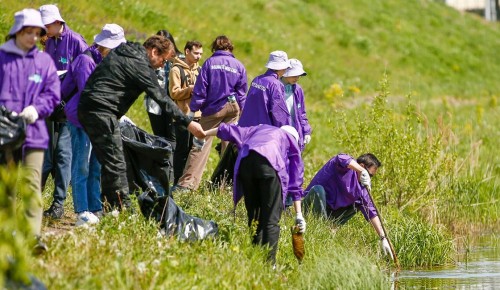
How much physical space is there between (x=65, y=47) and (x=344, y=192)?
319 cm

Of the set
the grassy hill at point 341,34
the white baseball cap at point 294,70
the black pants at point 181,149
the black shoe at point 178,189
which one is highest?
the white baseball cap at point 294,70

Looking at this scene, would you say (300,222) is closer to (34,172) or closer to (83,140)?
(83,140)

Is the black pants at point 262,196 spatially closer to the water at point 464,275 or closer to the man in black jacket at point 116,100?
the man in black jacket at point 116,100

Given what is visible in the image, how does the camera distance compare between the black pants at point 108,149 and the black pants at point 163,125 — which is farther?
the black pants at point 163,125

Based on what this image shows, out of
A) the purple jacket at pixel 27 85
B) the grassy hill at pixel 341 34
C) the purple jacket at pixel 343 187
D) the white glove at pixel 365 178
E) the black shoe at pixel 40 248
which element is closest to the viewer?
the black shoe at pixel 40 248

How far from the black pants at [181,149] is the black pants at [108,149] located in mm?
3011

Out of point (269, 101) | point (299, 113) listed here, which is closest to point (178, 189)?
point (269, 101)

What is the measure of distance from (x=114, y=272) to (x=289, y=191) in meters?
2.49

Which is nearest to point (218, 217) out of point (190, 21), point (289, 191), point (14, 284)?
point (289, 191)

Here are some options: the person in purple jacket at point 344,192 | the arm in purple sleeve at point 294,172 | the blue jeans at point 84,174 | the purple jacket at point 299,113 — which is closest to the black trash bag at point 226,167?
the purple jacket at point 299,113

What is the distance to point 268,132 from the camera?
882cm

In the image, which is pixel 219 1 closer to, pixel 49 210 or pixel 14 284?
pixel 49 210

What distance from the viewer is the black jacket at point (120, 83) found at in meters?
8.93

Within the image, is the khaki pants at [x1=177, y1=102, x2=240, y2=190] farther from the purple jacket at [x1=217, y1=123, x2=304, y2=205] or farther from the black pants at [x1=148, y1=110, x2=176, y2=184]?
the purple jacket at [x1=217, y1=123, x2=304, y2=205]
